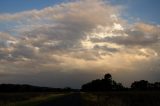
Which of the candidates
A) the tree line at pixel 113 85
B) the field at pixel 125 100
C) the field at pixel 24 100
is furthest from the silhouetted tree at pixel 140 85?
the field at pixel 125 100

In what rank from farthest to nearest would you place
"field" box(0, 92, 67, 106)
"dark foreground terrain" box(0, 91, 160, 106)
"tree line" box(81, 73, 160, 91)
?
"tree line" box(81, 73, 160, 91) < "field" box(0, 92, 67, 106) < "dark foreground terrain" box(0, 91, 160, 106)

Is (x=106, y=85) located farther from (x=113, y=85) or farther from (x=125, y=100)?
(x=125, y=100)

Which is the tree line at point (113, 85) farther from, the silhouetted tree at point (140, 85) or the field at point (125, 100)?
the field at point (125, 100)

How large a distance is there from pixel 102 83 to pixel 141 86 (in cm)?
1960

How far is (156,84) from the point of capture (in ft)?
544

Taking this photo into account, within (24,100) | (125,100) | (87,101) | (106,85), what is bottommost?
(87,101)

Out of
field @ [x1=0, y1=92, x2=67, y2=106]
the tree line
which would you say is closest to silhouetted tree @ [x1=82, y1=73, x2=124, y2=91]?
the tree line

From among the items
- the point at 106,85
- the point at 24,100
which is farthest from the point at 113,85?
the point at 24,100

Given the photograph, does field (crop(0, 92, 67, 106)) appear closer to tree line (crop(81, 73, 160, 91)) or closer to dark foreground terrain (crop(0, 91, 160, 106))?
dark foreground terrain (crop(0, 91, 160, 106))

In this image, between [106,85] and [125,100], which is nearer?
[125,100]

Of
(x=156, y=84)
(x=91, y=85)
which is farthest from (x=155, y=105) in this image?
(x=91, y=85)

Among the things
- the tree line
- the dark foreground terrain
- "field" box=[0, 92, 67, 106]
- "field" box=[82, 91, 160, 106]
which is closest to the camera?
"field" box=[82, 91, 160, 106]

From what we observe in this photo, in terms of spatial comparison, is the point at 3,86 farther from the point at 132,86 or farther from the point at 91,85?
the point at 132,86

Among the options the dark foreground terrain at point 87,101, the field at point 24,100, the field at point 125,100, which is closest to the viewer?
the field at point 125,100
